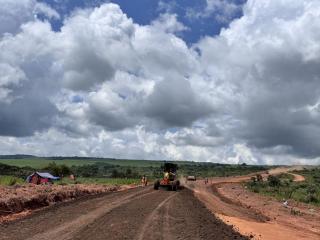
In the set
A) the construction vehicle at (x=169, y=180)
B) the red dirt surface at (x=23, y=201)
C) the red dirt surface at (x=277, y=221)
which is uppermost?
the construction vehicle at (x=169, y=180)

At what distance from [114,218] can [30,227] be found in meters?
4.29

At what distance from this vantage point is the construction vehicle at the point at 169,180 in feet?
157

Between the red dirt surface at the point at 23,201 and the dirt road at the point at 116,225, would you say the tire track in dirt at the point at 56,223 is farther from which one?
the red dirt surface at the point at 23,201

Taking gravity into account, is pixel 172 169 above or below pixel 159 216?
above

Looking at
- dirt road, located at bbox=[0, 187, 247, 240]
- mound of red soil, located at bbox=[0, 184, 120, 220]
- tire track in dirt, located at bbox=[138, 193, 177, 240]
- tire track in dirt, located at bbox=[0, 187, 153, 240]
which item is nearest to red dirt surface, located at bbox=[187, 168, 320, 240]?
dirt road, located at bbox=[0, 187, 247, 240]

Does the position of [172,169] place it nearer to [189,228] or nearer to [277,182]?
[277,182]

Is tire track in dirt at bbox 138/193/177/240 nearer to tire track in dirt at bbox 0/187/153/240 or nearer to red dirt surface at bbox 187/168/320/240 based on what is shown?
tire track in dirt at bbox 0/187/153/240

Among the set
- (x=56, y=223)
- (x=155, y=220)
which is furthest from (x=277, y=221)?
(x=56, y=223)

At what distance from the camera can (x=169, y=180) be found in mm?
48656

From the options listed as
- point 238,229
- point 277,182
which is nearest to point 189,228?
point 238,229

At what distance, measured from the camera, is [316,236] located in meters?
22.2

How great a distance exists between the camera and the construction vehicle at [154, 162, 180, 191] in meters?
47.9

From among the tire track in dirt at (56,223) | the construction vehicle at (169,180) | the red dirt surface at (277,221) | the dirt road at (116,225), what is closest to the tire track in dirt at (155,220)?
the dirt road at (116,225)

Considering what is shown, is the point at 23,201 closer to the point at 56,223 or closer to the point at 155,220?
the point at 56,223
